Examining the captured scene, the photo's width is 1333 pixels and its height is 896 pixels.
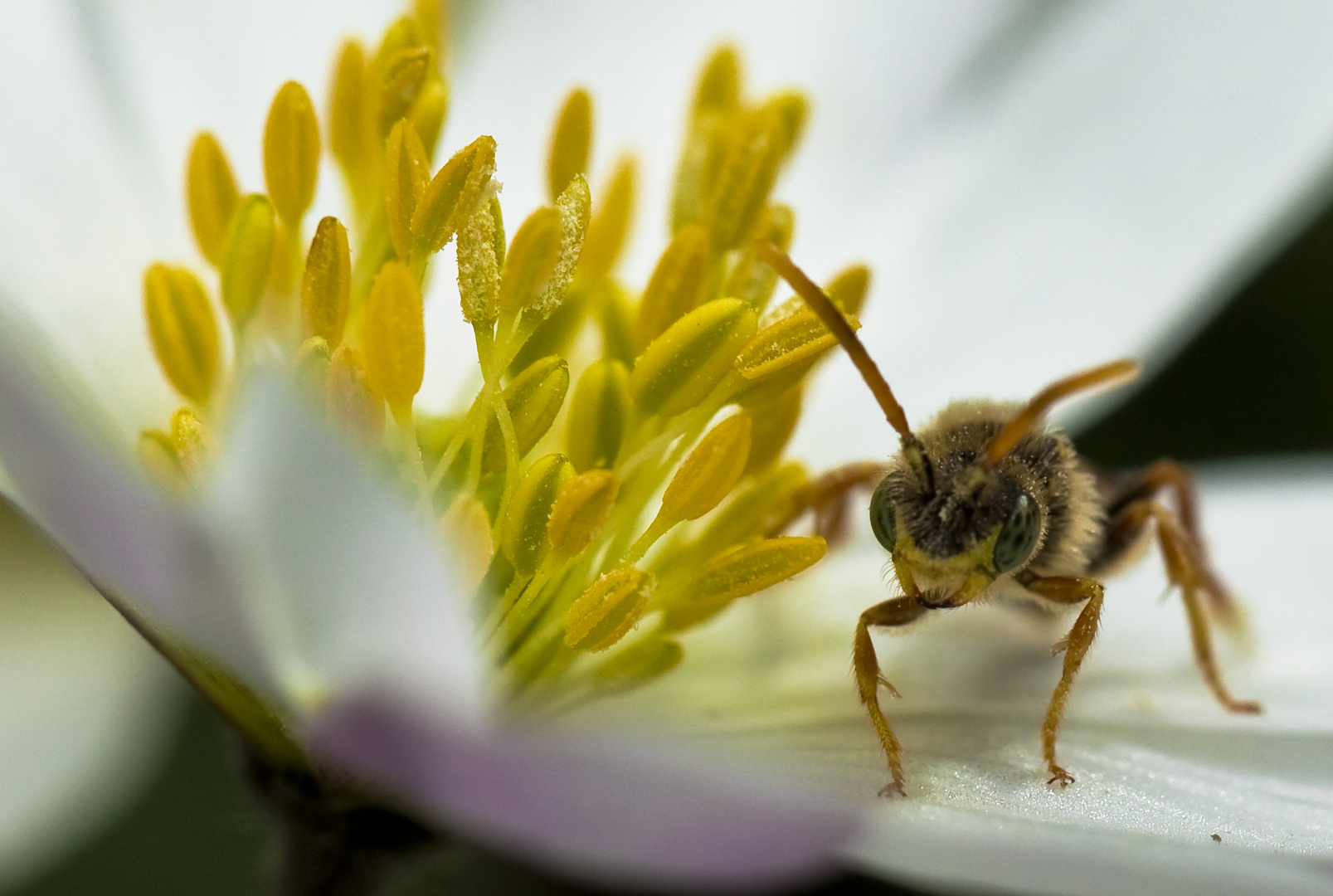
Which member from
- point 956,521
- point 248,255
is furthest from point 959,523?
point 248,255

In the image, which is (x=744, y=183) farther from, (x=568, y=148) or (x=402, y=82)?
(x=402, y=82)

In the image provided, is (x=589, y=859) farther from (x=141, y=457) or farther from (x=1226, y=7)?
(x=1226, y=7)

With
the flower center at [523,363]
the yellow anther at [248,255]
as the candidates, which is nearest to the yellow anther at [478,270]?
the flower center at [523,363]

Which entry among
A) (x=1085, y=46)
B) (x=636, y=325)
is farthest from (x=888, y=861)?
(x=1085, y=46)

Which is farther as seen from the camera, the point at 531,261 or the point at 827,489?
the point at 827,489

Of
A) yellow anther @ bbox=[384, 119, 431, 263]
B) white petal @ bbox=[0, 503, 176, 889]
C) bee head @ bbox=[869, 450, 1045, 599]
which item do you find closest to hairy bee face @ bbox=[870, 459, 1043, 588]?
bee head @ bbox=[869, 450, 1045, 599]

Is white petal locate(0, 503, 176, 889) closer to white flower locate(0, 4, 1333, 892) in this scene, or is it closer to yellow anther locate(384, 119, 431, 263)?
white flower locate(0, 4, 1333, 892)

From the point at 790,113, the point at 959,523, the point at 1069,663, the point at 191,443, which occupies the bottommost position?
the point at 1069,663
